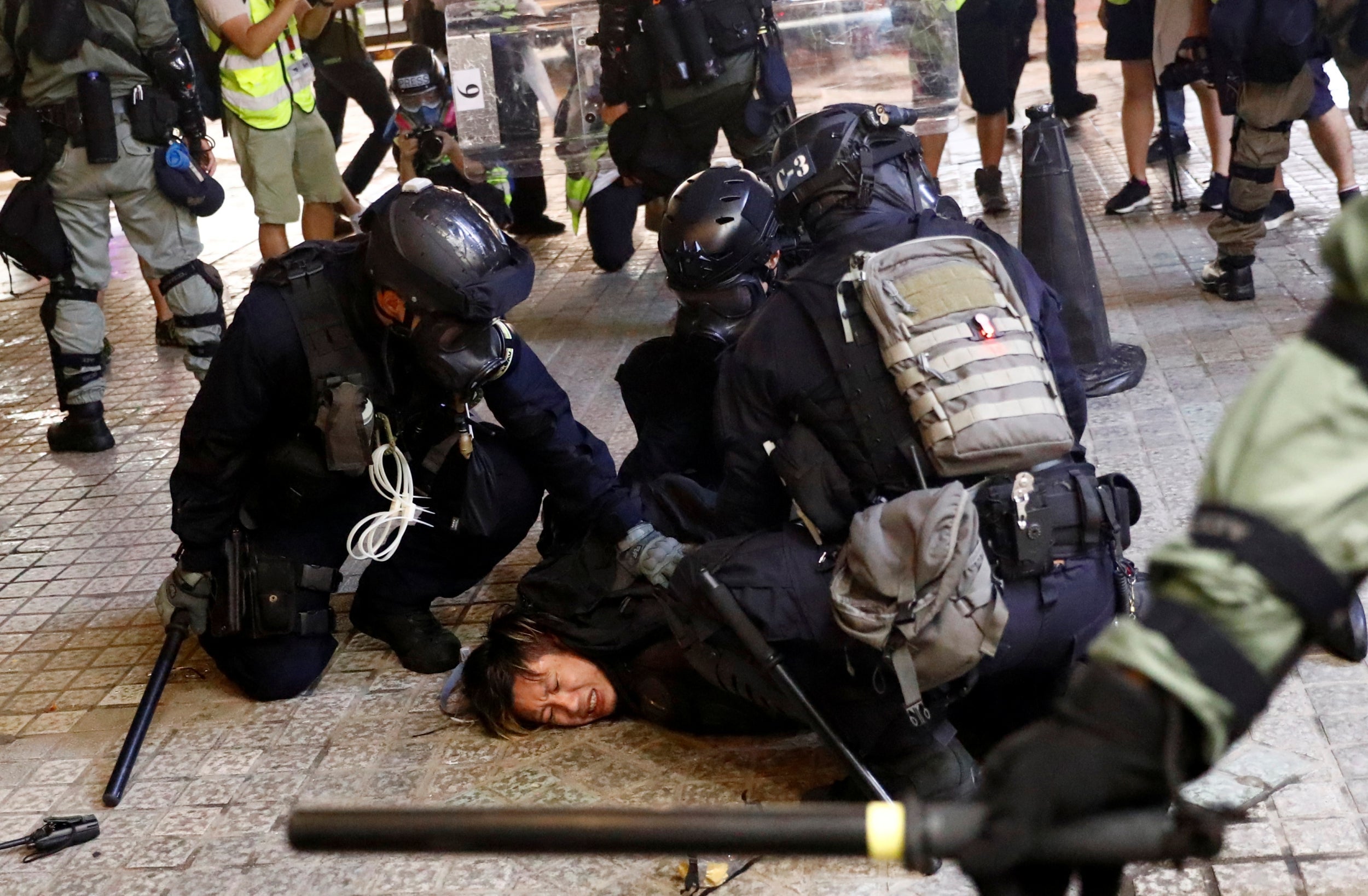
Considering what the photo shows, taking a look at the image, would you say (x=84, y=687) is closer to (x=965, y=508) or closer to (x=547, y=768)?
(x=547, y=768)

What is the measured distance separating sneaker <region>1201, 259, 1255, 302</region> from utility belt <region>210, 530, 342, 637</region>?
397 cm

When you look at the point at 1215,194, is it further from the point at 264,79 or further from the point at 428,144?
the point at 264,79

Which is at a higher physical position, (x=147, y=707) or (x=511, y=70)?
(x=511, y=70)

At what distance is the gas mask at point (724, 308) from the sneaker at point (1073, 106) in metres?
6.26

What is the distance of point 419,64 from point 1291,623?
659 centimetres

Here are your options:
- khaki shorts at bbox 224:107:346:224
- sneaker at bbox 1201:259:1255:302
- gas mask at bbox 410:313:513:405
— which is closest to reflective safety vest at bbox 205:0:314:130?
khaki shorts at bbox 224:107:346:224

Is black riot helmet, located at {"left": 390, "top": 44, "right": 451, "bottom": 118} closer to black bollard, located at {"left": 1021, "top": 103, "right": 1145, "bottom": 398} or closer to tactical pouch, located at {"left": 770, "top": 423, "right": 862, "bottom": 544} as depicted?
black bollard, located at {"left": 1021, "top": 103, "right": 1145, "bottom": 398}

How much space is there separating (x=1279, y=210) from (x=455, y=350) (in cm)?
486

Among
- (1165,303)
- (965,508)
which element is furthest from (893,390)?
(1165,303)

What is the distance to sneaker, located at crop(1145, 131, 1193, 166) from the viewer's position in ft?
27.1

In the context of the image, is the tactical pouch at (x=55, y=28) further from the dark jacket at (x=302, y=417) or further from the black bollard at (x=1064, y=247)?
the black bollard at (x=1064, y=247)

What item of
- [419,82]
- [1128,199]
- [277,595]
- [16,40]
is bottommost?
[1128,199]

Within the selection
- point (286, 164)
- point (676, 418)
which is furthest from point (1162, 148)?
point (676, 418)

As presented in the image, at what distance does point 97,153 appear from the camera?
5.57 metres
